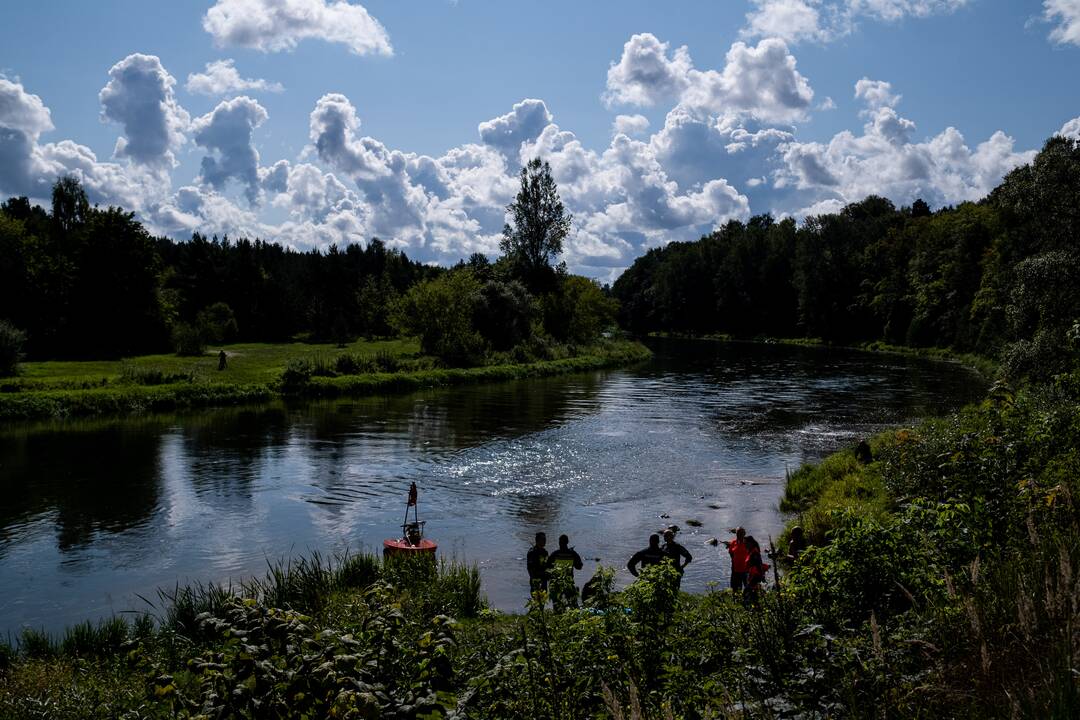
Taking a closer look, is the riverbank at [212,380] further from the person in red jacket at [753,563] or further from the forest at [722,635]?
the person in red jacket at [753,563]

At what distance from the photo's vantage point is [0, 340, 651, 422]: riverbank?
38.5 m

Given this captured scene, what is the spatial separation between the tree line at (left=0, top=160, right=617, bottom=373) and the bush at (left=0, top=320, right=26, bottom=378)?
7 cm

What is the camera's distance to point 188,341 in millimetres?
61750

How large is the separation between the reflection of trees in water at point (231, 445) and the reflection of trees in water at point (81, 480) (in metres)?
1.42

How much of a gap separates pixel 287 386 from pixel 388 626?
43149mm

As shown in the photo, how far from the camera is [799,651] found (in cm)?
636

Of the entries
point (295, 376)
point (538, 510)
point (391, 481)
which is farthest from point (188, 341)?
point (538, 510)

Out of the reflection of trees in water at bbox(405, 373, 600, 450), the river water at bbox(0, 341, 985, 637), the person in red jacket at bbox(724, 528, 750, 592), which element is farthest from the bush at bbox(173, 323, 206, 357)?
the person in red jacket at bbox(724, 528, 750, 592)

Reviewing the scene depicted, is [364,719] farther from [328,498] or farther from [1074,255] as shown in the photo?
[1074,255]

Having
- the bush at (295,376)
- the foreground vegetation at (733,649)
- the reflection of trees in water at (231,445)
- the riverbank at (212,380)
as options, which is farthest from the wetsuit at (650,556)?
the bush at (295,376)

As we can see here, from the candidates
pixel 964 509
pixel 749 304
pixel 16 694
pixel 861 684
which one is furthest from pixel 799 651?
pixel 749 304

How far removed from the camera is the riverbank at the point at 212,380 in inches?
1517

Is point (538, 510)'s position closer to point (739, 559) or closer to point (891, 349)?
point (739, 559)

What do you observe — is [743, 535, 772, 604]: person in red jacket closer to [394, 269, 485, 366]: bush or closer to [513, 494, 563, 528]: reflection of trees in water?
[513, 494, 563, 528]: reflection of trees in water
